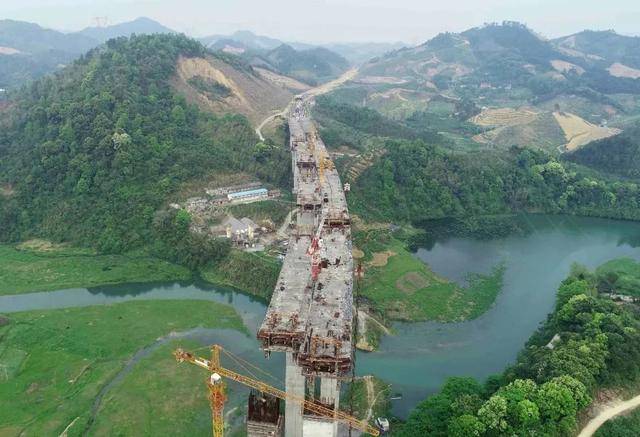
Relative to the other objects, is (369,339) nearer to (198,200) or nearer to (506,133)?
(198,200)

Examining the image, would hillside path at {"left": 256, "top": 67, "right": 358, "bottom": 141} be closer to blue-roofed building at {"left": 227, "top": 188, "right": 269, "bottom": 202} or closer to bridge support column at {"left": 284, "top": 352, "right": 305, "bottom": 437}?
blue-roofed building at {"left": 227, "top": 188, "right": 269, "bottom": 202}

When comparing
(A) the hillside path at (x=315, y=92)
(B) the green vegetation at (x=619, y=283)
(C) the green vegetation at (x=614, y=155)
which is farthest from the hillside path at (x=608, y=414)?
(C) the green vegetation at (x=614, y=155)

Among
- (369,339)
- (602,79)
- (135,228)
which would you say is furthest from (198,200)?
(602,79)

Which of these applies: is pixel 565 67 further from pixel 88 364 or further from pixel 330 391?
pixel 88 364

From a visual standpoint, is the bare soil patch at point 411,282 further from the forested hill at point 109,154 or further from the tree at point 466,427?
the forested hill at point 109,154

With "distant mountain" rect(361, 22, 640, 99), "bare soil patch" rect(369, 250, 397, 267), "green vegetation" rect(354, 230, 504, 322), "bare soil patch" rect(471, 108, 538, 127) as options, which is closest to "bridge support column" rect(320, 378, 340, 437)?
"green vegetation" rect(354, 230, 504, 322)

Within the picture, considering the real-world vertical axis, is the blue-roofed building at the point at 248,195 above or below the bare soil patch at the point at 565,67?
below

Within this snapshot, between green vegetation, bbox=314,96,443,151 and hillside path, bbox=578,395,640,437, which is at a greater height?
green vegetation, bbox=314,96,443,151
